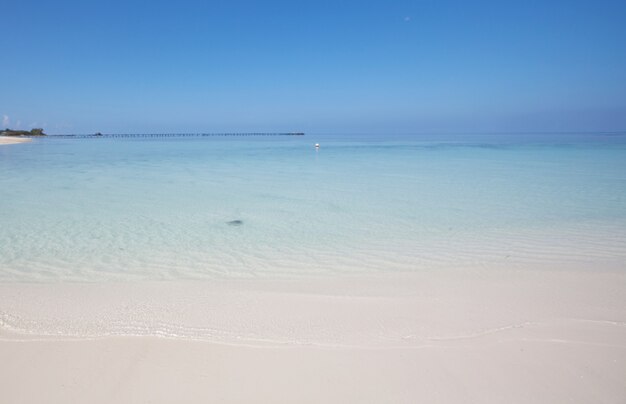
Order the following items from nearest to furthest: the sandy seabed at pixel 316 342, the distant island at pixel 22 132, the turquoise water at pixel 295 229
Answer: the sandy seabed at pixel 316 342 < the turquoise water at pixel 295 229 < the distant island at pixel 22 132

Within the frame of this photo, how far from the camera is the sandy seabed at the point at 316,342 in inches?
Result: 93.7

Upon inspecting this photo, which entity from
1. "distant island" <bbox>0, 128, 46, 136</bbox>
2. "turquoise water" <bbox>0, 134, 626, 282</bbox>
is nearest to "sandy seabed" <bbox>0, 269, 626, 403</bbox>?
"turquoise water" <bbox>0, 134, 626, 282</bbox>

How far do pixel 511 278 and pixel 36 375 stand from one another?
504 centimetres

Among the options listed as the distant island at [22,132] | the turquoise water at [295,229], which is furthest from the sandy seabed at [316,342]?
the distant island at [22,132]

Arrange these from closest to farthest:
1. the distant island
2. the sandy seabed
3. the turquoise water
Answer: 1. the sandy seabed
2. the turquoise water
3. the distant island

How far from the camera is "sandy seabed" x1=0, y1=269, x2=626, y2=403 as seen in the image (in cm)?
238

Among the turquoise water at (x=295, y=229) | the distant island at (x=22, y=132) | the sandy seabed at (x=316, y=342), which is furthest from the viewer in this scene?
the distant island at (x=22, y=132)

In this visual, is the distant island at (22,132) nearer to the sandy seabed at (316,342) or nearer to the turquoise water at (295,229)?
the turquoise water at (295,229)

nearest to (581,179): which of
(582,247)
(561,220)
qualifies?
(561,220)

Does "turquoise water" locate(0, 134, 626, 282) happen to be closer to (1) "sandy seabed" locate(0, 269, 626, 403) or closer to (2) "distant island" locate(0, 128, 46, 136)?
(1) "sandy seabed" locate(0, 269, 626, 403)

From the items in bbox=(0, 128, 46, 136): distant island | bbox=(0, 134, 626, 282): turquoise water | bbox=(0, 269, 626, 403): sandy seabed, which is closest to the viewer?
bbox=(0, 269, 626, 403): sandy seabed

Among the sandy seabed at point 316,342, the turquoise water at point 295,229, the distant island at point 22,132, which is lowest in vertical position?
the sandy seabed at point 316,342

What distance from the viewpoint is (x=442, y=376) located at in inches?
98.9

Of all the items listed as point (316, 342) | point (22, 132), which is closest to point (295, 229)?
point (316, 342)
